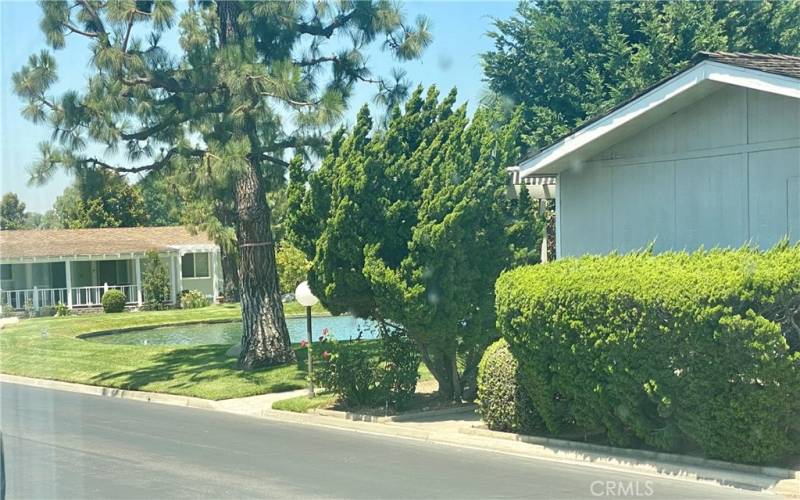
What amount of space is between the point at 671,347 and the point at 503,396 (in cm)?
309

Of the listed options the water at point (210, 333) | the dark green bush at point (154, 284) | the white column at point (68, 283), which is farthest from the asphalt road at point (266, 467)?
the dark green bush at point (154, 284)

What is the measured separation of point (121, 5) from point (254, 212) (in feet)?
17.1

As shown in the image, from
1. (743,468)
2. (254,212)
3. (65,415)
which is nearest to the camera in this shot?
(743,468)

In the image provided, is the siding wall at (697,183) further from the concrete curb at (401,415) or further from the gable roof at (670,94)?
the concrete curb at (401,415)

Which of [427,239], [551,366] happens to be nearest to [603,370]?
[551,366]

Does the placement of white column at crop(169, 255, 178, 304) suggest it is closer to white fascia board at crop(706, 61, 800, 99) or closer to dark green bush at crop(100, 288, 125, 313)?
dark green bush at crop(100, 288, 125, 313)

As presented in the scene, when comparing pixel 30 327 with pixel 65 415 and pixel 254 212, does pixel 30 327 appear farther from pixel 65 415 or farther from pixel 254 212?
pixel 65 415

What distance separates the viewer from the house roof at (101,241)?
42188 millimetres

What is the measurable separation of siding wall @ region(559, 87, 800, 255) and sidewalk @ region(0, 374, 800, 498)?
365 centimetres

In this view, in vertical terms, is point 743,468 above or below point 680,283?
below

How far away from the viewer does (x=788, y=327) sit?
9.53 meters

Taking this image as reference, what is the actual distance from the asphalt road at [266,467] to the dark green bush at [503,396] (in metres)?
0.75

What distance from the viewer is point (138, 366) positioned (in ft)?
74.2

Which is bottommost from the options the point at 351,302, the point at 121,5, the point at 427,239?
the point at 351,302
